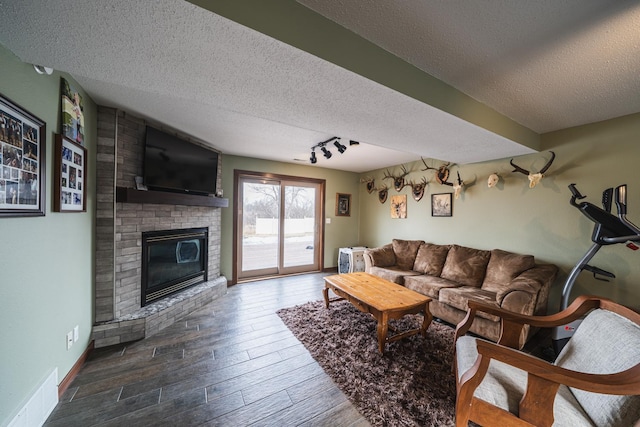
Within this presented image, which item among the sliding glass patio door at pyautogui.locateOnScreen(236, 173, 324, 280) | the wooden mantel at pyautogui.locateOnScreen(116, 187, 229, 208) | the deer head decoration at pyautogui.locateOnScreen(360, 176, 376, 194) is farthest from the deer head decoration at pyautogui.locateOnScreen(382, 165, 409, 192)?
the wooden mantel at pyautogui.locateOnScreen(116, 187, 229, 208)

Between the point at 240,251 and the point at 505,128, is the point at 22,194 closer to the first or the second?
the point at 240,251

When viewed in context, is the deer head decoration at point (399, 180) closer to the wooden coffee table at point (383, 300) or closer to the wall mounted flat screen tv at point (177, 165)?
the wooden coffee table at point (383, 300)

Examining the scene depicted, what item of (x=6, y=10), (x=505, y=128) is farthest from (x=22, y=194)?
(x=505, y=128)

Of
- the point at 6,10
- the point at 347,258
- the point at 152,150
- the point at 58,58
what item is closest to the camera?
the point at 6,10

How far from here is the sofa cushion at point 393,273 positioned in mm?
3381

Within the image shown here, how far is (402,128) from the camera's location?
83.7 inches

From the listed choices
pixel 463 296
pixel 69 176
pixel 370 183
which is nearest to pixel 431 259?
pixel 463 296

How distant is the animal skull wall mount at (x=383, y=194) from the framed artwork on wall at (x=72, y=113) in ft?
15.0

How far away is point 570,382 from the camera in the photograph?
914mm

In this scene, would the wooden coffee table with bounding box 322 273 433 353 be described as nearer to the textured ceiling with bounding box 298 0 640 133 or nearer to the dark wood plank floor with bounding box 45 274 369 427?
the dark wood plank floor with bounding box 45 274 369 427

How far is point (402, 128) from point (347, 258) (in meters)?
3.29

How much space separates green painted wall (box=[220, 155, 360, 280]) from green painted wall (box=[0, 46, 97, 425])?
215cm

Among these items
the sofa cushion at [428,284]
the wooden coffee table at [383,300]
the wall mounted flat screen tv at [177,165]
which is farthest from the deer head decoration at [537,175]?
the wall mounted flat screen tv at [177,165]

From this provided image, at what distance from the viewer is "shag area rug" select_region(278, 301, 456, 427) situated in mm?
1512
